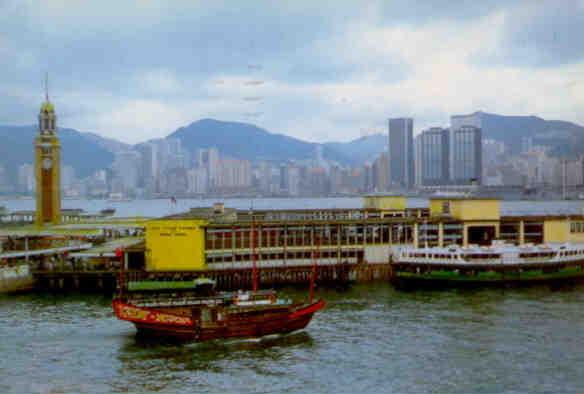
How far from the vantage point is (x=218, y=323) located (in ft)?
108

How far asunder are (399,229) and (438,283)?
6199 millimetres

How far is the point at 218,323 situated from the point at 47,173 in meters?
35.0

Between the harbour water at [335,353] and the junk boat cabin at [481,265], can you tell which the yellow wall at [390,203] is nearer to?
the junk boat cabin at [481,265]

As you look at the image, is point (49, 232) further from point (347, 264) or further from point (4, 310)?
point (347, 264)

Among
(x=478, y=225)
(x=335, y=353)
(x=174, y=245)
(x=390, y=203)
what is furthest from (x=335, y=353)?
(x=390, y=203)

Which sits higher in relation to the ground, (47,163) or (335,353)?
(47,163)

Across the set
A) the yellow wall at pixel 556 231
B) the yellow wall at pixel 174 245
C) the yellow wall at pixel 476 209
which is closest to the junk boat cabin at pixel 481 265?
the yellow wall at pixel 476 209

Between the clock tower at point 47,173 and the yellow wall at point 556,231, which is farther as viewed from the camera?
the clock tower at point 47,173

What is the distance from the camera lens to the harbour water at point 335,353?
25938mm

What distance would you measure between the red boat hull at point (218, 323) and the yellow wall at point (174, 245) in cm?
1387

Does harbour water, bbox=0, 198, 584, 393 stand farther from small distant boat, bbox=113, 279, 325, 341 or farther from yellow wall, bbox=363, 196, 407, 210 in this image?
yellow wall, bbox=363, 196, 407, 210

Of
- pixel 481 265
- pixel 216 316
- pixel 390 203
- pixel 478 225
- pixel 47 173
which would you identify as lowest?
pixel 216 316

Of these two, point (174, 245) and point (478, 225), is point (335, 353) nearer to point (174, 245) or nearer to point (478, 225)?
point (174, 245)

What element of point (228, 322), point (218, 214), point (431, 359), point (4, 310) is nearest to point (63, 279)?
point (4, 310)
